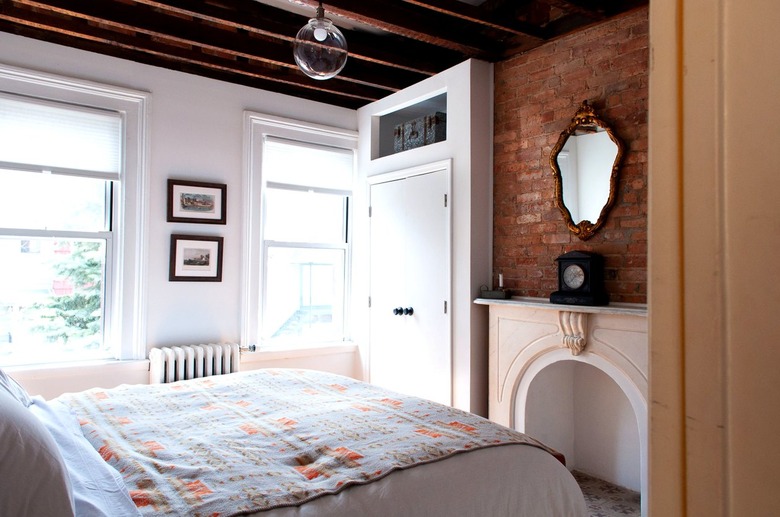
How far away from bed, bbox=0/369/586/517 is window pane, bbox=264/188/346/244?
7.69ft

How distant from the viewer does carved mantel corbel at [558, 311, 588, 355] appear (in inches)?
129

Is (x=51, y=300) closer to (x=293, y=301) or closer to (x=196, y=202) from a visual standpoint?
(x=196, y=202)

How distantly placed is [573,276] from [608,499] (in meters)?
1.42

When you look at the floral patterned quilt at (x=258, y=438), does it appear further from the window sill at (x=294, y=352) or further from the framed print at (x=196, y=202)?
the framed print at (x=196, y=202)

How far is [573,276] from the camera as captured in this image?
133 inches

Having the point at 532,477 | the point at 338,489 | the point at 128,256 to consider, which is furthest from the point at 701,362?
the point at 128,256

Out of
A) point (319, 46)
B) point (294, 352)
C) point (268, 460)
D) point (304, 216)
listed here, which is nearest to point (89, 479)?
point (268, 460)

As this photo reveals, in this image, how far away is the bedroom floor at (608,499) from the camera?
3.23 metres

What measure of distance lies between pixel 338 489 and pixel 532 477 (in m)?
0.72

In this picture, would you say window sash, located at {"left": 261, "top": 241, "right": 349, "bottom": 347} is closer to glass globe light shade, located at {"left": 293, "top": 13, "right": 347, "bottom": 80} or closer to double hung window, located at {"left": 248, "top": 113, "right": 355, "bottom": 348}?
double hung window, located at {"left": 248, "top": 113, "right": 355, "bottom": 348}

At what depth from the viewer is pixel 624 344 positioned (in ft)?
10.1

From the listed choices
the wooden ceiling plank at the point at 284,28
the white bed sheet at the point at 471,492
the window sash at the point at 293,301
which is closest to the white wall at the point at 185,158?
the window sash at the point at 293,301

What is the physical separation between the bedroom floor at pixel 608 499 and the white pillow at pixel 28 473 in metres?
2.83

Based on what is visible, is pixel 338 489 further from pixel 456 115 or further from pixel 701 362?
pixel 456 115
